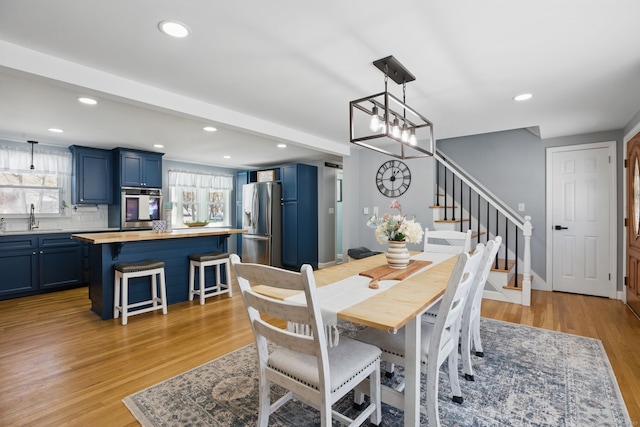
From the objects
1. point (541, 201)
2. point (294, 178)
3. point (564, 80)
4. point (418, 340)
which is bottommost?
point (418, 340)

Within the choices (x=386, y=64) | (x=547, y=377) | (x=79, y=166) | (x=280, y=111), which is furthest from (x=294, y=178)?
(x=547, y=377)

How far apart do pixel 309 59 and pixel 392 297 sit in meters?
1.71

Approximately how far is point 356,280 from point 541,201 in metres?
4.03

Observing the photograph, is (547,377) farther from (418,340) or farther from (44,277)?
(44,277)

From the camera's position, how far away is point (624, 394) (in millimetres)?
1987

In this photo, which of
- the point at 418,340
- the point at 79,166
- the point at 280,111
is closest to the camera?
the point at 418,340

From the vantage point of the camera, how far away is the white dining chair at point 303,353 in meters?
1.19

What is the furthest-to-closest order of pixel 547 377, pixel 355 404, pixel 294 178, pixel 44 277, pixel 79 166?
pixel 294 178
pixel 79 166
pixel 44 277
pixel 547 377
pixel 355 404

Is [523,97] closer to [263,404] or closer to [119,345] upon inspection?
[263,404]

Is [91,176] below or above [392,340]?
above

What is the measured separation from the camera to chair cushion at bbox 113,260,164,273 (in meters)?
3.25

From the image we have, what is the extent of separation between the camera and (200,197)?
23.1ft

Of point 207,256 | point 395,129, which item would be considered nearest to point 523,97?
point 395,129

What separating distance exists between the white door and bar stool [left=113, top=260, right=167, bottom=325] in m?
5.28
